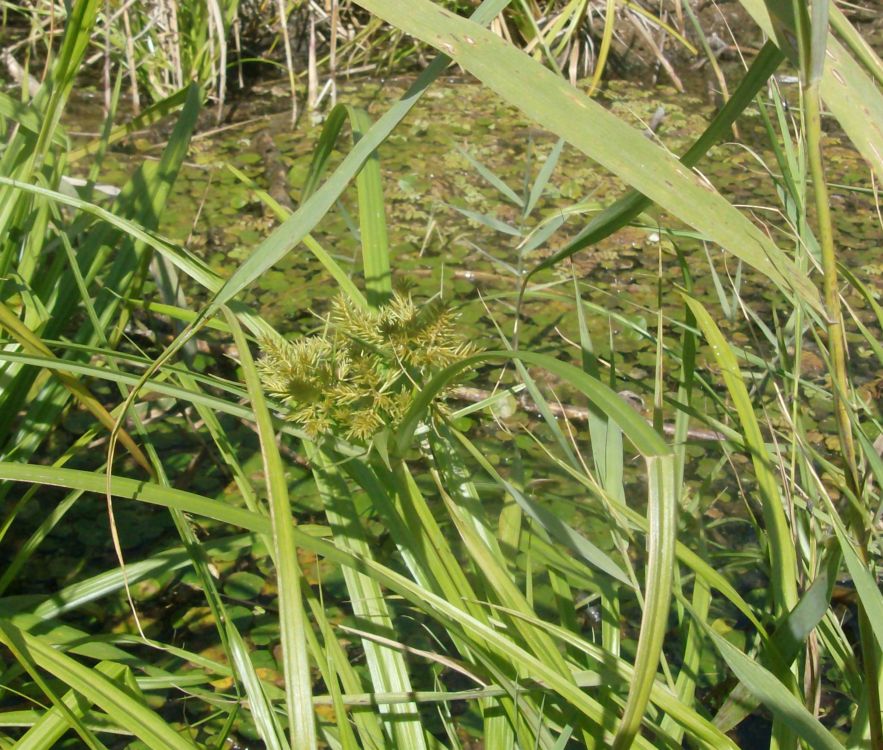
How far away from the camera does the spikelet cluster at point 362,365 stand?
0.94 metres

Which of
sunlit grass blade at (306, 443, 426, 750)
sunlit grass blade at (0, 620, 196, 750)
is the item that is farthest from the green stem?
sunlit grass blade at (0, 620, 196, 750)

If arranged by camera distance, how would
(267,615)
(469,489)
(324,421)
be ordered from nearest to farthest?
(324,421), (469,489), (267,615)

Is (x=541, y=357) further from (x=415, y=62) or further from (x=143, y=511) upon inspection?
(x=415, y=62)

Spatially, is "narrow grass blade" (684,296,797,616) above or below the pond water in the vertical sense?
above

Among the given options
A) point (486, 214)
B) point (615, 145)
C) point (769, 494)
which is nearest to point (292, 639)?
point (615, 145)

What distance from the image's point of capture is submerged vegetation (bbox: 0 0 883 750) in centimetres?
70

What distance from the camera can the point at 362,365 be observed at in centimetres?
95

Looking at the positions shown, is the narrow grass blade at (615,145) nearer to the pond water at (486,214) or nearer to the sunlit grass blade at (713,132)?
the sunlit grass blade at (713,132)

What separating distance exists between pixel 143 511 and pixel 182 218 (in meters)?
1.38

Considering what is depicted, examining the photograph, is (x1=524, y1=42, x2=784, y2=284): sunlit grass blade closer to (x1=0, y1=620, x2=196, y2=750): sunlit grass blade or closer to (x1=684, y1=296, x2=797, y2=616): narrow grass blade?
(x1=684, y1=296, x2=797, y2=616): narrow grass blade

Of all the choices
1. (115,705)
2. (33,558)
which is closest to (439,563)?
(115,705)

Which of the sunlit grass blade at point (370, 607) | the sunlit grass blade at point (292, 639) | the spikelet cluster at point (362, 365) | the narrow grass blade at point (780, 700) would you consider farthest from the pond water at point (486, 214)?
the sunlit grass blade at point (292, 639)

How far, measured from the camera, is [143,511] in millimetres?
1857

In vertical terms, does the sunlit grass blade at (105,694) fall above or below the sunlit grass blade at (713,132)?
below
